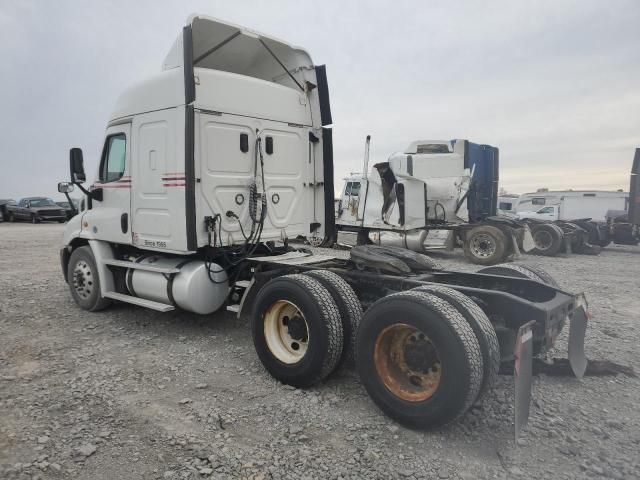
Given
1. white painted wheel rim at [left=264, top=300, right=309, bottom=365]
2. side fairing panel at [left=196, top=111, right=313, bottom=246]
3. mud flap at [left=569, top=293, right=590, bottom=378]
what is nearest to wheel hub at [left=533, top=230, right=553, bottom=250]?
side fairing panel at [left=196, top=111, right=313, bottom=246]

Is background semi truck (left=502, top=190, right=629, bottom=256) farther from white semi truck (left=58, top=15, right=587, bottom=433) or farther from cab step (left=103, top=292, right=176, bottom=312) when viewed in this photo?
cab step (left=103, top=292, right=176, bottom=312)

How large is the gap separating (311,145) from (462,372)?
4235 mm

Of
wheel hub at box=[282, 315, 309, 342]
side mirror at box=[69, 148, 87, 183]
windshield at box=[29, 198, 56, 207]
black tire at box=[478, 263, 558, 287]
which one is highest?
side mirror at box=[69, 148, 87, 183]

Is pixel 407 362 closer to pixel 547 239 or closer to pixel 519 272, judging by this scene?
pixel 519 272

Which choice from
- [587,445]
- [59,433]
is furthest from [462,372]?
[59,433]

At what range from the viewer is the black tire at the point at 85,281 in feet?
21.6

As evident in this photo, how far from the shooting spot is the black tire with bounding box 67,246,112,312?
658 centimetres

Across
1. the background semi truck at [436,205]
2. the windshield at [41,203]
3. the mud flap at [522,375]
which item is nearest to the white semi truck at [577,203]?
the background semi truck at [436,205]

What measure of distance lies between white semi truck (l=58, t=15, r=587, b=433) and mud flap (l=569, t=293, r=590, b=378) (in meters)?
0.01

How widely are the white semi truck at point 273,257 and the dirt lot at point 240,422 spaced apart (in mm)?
267

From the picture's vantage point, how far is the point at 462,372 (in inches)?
121

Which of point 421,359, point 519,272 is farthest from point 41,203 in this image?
point 421,359

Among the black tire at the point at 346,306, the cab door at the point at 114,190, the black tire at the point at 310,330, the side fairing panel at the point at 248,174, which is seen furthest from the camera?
the cab door at the point at 114,190

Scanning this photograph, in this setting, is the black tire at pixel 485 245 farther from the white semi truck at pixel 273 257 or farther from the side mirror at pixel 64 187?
the side mirror at pixel 64 187
